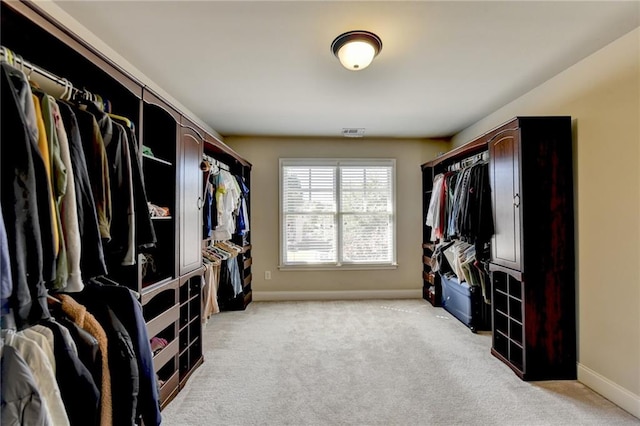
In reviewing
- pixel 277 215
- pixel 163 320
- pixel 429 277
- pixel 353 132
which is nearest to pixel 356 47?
pixel 163 320

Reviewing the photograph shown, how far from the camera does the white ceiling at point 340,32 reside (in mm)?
1655

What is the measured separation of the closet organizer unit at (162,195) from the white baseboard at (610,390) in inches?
114

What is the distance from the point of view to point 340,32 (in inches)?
73.0

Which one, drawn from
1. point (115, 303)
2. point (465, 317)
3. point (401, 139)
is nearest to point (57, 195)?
point (115, 303)

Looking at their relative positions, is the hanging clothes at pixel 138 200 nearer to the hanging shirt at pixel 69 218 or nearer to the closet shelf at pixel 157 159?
the closet shelf at pixel 157 159

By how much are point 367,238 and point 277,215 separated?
138 centimetres

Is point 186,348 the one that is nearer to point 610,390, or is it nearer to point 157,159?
point 157,159

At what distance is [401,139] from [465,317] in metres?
2.57

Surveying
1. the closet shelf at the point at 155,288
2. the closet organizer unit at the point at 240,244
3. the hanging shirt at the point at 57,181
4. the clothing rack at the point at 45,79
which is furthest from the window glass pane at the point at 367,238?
the hanging shirt at the point at 57,181

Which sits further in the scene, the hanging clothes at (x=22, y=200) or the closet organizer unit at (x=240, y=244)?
the closet organizer unit at (x=240, y=244)

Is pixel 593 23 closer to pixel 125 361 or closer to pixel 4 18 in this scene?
pixel 4 18

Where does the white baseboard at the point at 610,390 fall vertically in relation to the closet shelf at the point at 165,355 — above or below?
below

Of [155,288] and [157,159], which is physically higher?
[157,159]

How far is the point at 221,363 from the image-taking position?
2.49 metres
